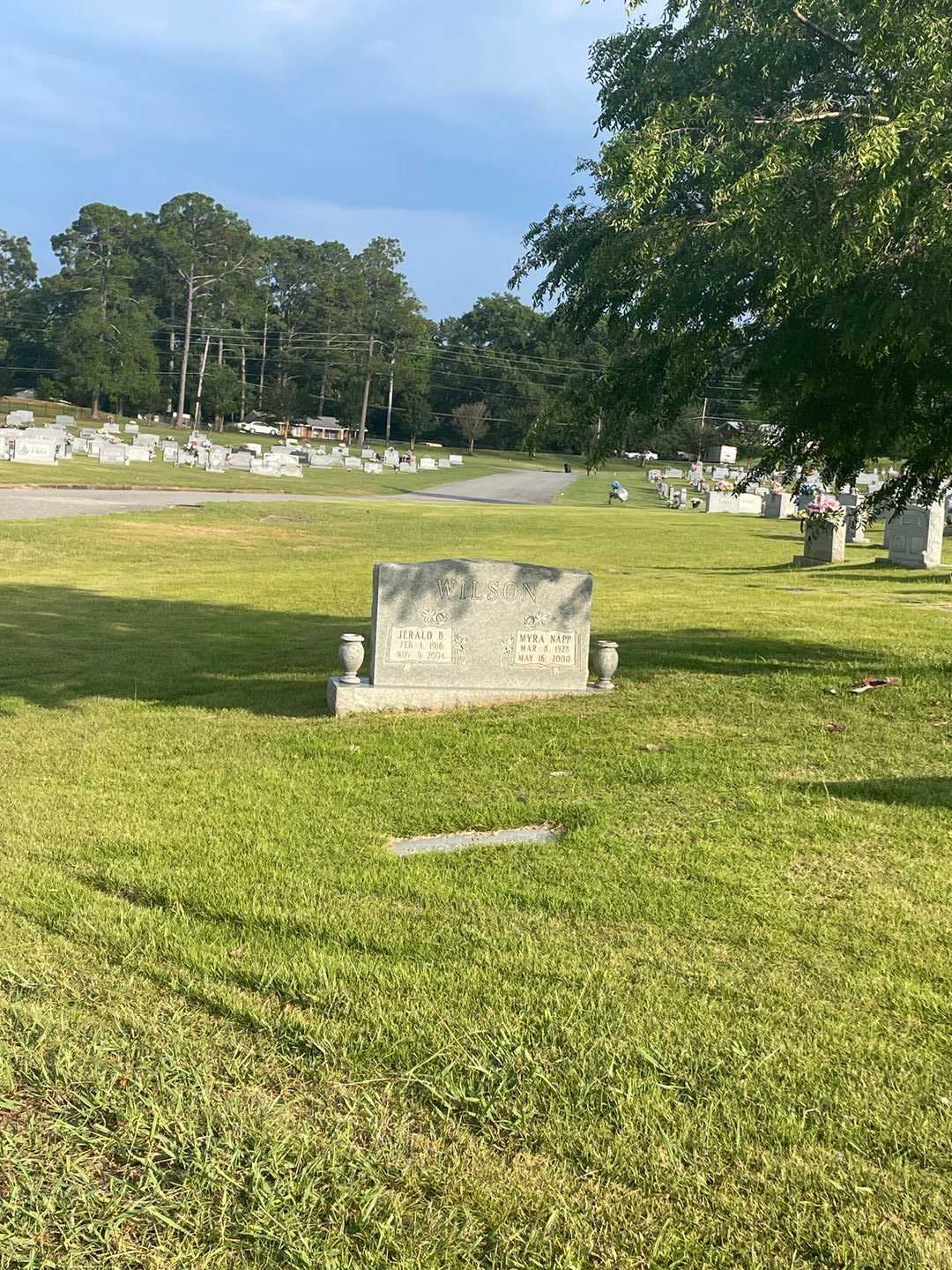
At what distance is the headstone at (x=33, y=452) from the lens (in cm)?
4494

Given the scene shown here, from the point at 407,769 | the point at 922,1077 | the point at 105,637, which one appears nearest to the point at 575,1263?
the point at 922,1077

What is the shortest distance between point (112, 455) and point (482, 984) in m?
51.0

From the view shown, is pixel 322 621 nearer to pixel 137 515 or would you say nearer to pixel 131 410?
pixel 137 515

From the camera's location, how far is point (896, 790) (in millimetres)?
6445

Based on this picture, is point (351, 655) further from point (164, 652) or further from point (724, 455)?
point (724, 455)

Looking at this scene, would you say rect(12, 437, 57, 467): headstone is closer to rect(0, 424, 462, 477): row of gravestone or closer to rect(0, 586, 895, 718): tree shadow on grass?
rect(0, 424, 462, 477): row of gravestone

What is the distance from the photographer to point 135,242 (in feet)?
359

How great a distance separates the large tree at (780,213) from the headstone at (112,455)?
4568 cm

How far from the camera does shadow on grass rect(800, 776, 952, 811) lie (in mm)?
6250

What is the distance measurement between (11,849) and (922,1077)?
4.20 meters

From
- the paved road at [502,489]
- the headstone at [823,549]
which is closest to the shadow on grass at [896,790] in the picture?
the headstone at [823,549]

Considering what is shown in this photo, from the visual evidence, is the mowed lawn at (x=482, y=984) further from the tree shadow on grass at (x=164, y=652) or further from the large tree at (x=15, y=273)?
the large tree at (x=15, y=273)

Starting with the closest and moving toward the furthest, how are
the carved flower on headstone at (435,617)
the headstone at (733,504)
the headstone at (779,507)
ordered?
the carved flower on headstone at (435,617) < the headstone at (779,507) < the headstone at (733,504)

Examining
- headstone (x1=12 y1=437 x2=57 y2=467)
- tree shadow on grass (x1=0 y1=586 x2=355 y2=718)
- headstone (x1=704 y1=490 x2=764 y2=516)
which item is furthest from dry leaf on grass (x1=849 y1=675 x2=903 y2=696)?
headstone (x1=12 y1=437 x2=57 y2=467)
